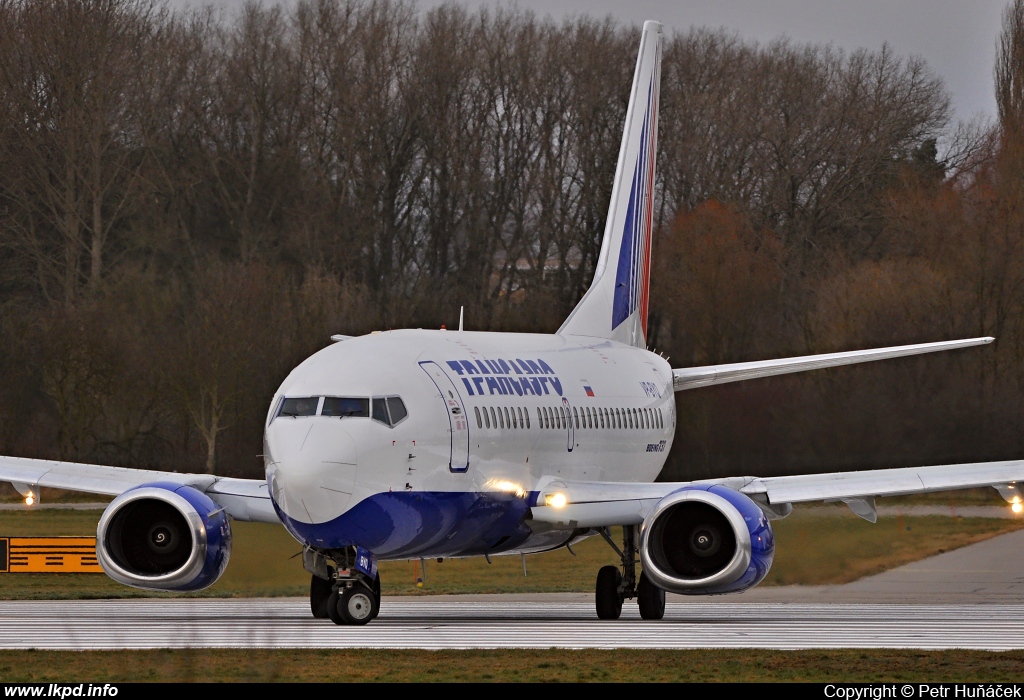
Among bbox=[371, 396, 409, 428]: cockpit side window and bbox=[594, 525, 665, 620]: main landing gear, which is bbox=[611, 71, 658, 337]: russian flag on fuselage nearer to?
bbox=[594, 525, 665, 620]: main landing gear

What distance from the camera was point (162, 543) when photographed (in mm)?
21344

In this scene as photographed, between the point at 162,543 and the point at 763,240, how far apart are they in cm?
3707

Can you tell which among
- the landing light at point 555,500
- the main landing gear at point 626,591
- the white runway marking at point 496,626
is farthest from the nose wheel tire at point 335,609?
the main landing gear at point 626,591

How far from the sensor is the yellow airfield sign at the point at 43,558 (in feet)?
99.8

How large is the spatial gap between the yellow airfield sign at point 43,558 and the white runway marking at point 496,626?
4.80m

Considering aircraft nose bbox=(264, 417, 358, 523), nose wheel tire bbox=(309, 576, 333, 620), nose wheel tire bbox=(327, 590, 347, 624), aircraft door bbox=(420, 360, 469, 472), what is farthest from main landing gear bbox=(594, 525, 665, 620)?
aircraft nose bbox=(264, 417, 358, 523)

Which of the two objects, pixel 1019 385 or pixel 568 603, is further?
pixel 1019 385

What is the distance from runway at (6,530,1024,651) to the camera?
19031 millimetres
